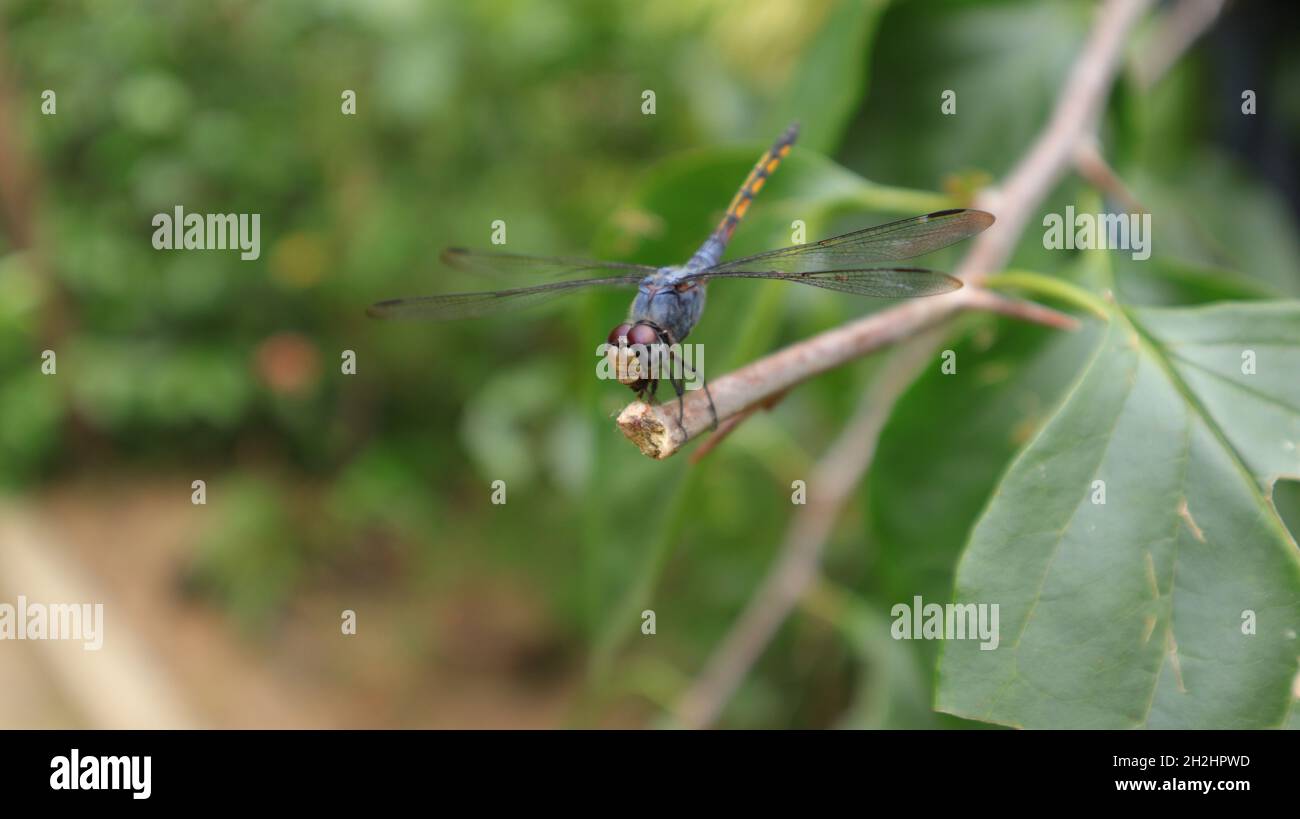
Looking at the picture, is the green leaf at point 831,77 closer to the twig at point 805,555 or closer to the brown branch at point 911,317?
the brown branch at point 911,317

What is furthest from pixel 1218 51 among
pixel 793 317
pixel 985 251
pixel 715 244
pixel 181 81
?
pixel 181 81

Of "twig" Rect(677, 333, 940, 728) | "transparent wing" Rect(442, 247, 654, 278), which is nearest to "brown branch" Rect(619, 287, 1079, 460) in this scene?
"transparent wing" Rect(442, 247, 654, 278)

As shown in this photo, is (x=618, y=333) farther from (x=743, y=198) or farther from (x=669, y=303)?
(x=743, y=198)

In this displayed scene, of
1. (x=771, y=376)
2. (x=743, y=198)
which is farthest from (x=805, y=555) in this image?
(x=771, y=376)

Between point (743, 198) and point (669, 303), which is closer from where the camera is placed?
point (669, 303)

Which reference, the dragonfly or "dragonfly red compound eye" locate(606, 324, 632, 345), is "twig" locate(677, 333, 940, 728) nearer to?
the dragonfly
